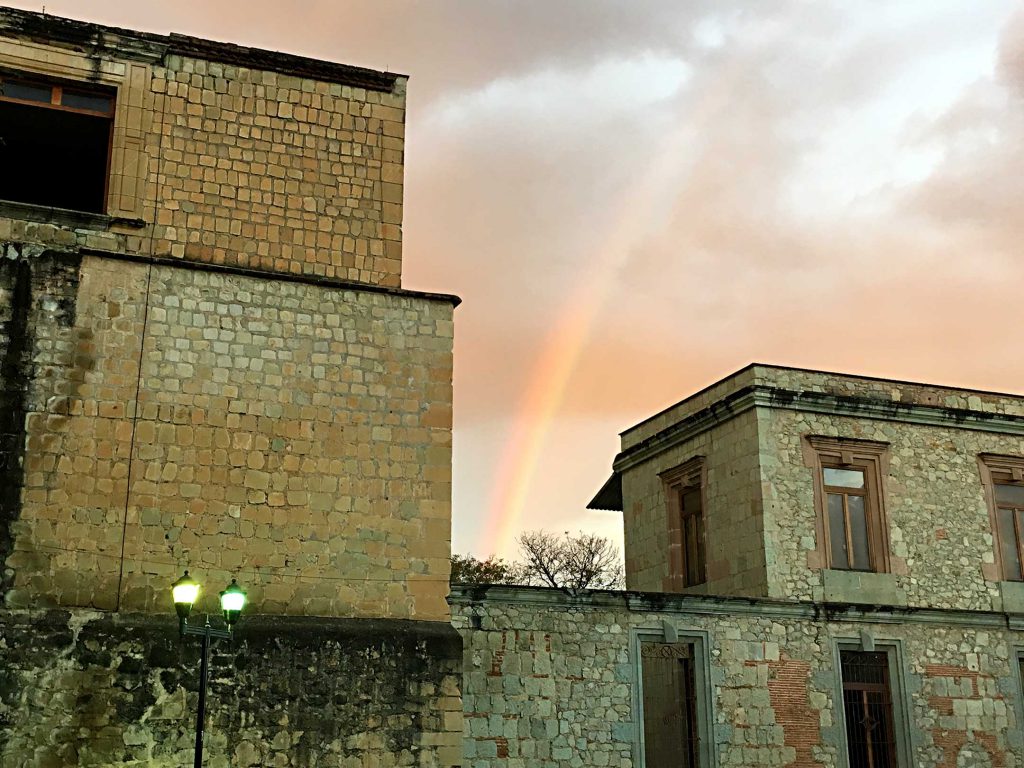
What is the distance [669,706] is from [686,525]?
4009 millimetres

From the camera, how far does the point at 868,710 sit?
17359mm

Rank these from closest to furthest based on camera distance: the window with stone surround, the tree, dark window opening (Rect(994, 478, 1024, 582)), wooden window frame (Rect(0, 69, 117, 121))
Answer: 1. wooden window frame (Rect(0, 69, 117, 121))
2. the window with stone surround
3. dark window opening (Rect(994, 478, 1024, 582))
4. the tree

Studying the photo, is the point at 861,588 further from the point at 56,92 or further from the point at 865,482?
the point at 56,92

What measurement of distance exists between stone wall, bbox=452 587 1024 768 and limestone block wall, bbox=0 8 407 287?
15.5ft

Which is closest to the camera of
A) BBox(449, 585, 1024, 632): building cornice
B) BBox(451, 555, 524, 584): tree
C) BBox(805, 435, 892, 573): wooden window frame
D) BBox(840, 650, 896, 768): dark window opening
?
BBox(449, 585, 1024, 632): building cornice

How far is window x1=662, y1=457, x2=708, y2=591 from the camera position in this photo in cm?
2044

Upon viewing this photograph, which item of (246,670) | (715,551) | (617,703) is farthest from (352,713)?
(715,551)

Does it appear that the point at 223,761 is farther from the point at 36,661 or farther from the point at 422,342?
the point at 422,342

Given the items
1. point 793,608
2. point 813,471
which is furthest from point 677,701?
point 813,471

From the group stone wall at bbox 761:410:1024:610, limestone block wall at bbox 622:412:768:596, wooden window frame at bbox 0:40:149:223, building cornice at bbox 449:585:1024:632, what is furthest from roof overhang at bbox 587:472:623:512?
wooden window frame at bbox 0:40:149:223

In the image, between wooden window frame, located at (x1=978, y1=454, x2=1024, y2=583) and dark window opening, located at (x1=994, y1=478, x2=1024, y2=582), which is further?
dark window opening, located at (x1=994, y1=478, x2=1024, y2=582)

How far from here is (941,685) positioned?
17.7 meters

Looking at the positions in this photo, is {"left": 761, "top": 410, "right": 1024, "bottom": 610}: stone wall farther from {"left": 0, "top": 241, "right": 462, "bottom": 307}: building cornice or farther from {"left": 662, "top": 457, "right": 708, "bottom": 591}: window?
{"left": 0, "top": 241, "right": 462, "bottom": 307}: building cornice

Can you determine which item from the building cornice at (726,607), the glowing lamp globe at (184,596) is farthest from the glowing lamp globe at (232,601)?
the building cornice at (726,607)
